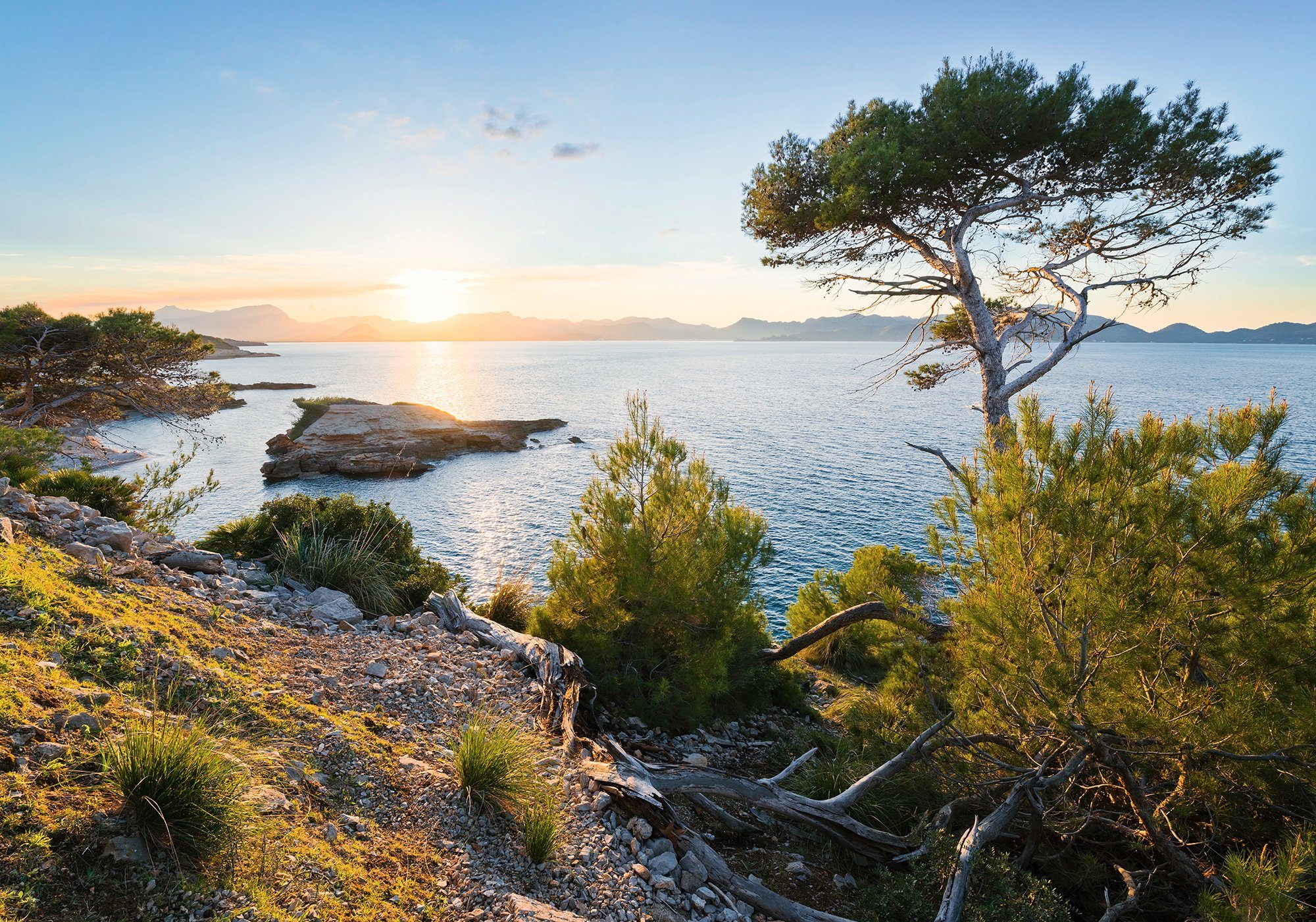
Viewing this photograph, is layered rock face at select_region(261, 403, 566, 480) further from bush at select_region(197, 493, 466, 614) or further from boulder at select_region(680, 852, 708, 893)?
boulder at select_region(680, 852, 708, 893)

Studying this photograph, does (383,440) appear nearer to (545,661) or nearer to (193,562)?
(193,562)

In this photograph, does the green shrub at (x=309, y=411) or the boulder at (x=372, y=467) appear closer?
the boulder at (x=372, y=467)

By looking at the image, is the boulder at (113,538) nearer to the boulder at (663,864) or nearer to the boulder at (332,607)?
the boulder at (332,607)

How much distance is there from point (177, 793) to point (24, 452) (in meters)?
10.00

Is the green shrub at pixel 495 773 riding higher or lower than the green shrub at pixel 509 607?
higher

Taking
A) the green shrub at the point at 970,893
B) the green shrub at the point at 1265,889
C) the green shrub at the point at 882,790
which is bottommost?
the green shrub at the point at 882,790

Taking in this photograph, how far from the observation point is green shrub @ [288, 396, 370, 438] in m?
46.6

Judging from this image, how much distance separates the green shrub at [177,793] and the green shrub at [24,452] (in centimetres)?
801

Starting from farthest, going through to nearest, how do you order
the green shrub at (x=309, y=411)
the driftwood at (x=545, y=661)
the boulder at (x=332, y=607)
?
the green shrub at (x=309, y=411), the boulder at (x=332, y=607), the driftwood at (x=545, y=661)

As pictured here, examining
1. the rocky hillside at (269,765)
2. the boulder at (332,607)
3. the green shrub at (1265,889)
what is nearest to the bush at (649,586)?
the rocky hillside at (269,765)

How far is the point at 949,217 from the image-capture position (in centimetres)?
994

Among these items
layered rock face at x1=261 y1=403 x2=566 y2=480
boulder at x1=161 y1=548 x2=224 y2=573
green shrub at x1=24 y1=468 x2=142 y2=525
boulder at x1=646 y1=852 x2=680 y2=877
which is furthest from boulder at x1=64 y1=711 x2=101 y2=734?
layered rock face at x1=261 y1=403 x2=566 y2=480

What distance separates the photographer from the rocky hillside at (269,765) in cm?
272

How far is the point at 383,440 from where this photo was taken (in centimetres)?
4291
